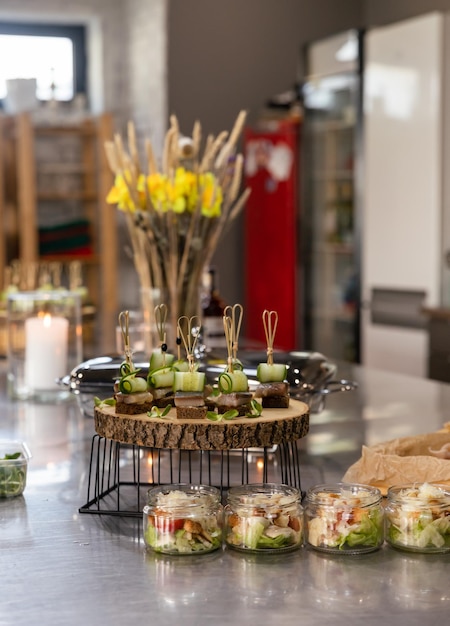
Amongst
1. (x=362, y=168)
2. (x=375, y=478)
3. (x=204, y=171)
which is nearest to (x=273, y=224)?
(x=362, y=168)

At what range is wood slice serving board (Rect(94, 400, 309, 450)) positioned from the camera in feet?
4.48

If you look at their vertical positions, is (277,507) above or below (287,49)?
below

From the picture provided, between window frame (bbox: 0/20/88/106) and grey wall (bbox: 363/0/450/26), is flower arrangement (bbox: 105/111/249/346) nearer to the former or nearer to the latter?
grey wall (bbox: 363/0/450/26)

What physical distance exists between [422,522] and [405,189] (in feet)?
13.8

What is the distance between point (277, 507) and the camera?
1.27 meters

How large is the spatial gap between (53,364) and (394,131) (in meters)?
3.40

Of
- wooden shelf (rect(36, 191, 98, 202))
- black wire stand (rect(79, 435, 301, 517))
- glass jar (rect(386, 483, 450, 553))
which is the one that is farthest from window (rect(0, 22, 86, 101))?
glass jar (rect(386, 483, 450, 553))

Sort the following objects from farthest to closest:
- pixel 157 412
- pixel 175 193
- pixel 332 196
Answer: pixel 332 196
pixel 175 193
pixel 157 412

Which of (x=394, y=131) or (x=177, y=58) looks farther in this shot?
(x=177, y=58)

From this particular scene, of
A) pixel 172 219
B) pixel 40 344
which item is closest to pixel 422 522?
pixel 172 219

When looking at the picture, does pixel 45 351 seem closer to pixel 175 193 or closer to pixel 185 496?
pixel 175 193

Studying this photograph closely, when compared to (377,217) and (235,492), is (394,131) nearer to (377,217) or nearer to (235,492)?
(377,217)

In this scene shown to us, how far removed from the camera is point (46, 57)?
22.0 ft

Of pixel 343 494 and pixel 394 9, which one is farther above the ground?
pixel 394 9
